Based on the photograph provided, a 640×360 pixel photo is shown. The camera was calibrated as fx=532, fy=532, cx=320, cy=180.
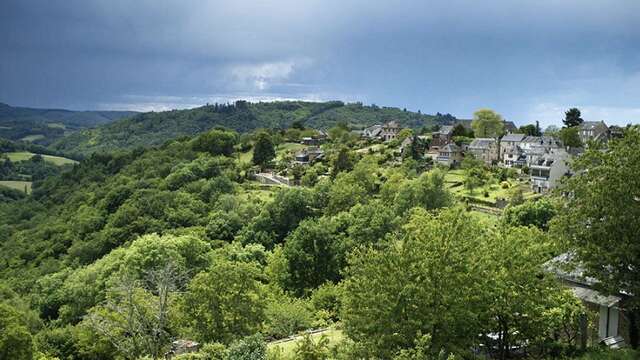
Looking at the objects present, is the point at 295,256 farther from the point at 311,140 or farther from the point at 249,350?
the point at 311,140

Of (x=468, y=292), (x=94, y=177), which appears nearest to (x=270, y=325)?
(x=468, y=292)

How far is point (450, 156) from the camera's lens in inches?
3253

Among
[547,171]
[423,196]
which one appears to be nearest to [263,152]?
[423,196]

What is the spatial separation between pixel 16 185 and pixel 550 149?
15324 centimetres

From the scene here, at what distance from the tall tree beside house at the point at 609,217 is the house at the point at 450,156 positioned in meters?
64.9

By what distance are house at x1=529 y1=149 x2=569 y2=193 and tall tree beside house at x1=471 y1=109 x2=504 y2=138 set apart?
1284 inches

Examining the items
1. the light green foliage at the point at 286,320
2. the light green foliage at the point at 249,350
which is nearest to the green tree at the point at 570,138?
the light green foliage at the point at 286,320

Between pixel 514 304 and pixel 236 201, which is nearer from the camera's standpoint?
pixel 514 304

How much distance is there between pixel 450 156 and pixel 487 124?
24385 millimetres

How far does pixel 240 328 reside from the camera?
24.1 m

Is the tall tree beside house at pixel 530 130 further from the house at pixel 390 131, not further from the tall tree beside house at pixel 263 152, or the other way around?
the tall tree beside house at pixel 263 152

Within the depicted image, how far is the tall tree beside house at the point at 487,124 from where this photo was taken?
102 meters

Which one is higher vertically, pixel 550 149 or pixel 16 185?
pixel 550 149

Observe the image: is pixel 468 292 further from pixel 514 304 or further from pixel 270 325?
pixel 270 325
